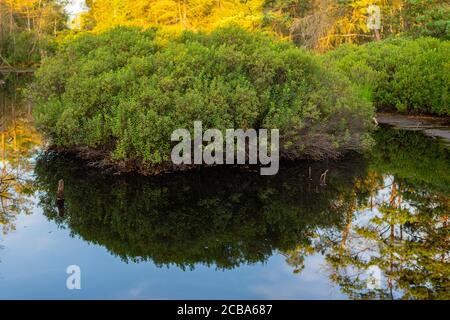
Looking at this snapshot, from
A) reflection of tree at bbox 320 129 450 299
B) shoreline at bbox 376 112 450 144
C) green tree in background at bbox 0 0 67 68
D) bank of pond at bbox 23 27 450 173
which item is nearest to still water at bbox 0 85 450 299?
reflection of tree at bbox 320 129 450 299

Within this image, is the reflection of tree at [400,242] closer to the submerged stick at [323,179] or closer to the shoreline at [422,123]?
the submerged stick at [323,179]

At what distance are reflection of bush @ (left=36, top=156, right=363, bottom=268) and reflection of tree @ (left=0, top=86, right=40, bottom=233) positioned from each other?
1.40ft

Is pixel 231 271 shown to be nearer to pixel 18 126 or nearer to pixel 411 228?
pixel 411 228

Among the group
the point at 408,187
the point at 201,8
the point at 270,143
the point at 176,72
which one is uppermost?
the point at 201,8

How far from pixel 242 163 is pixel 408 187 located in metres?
3.82

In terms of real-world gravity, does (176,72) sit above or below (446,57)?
below

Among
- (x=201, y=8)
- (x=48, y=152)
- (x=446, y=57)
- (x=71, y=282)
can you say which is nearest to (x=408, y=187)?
(x=71, y=282)

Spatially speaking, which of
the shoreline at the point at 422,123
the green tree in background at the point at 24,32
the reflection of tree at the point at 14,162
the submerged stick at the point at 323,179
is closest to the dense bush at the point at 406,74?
the shoreline at the point at 422,123

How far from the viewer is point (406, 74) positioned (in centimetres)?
2116

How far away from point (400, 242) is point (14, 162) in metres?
9.77

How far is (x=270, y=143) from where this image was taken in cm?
1312

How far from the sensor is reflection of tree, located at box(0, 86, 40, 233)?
411 inches

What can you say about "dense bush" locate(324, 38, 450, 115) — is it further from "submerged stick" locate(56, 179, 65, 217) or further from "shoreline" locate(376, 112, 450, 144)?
"submerged stick" locate(56, 179, 65, 217)

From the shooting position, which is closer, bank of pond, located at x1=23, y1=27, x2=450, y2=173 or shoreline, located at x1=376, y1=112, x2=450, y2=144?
bank of pond, located at x1=23, y1=27, x2=450, y2=173
